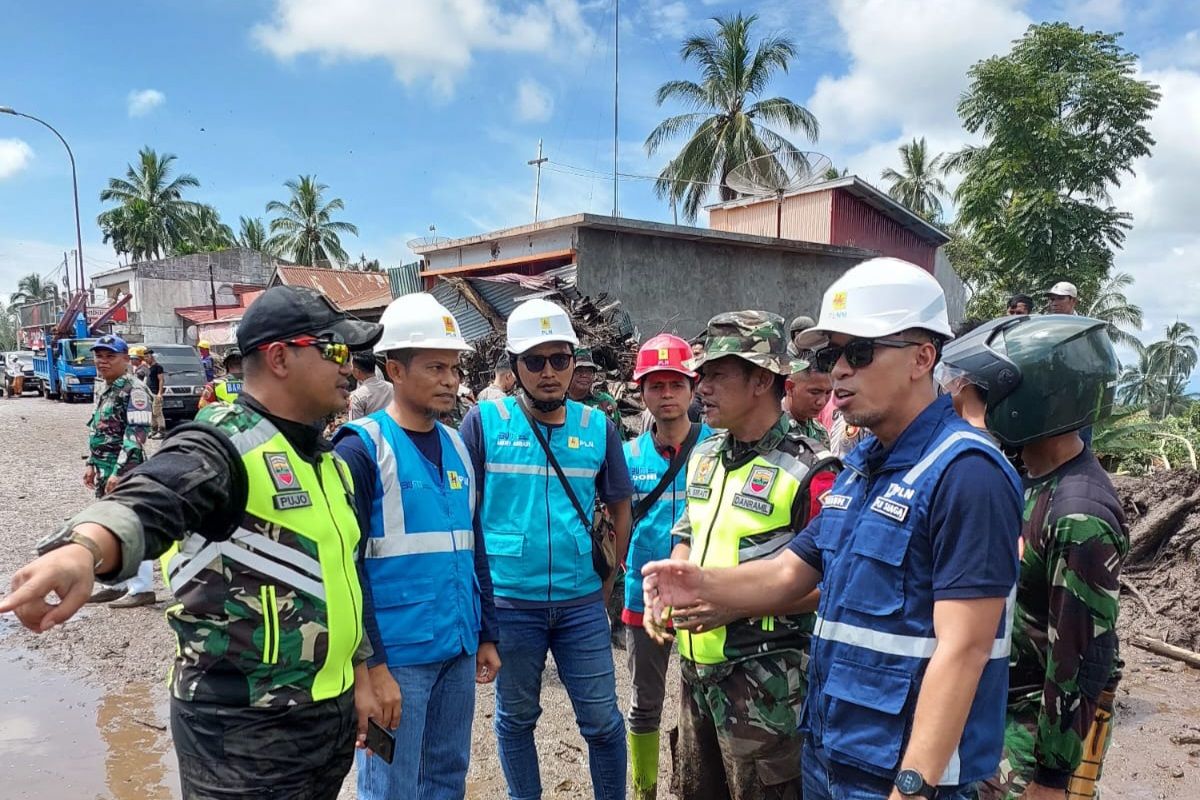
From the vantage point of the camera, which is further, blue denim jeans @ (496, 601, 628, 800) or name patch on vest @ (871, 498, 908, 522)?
blue denim jeans @ (496, 601, 628, 800)

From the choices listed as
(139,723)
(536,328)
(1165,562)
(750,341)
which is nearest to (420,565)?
(536,328)

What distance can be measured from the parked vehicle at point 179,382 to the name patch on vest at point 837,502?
59.7 feet

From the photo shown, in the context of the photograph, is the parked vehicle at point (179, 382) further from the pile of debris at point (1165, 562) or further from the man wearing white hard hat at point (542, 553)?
the pile of debris at point (1165, 562)

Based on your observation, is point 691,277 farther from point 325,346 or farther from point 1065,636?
point 1065,636

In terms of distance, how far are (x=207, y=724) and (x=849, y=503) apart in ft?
5.63

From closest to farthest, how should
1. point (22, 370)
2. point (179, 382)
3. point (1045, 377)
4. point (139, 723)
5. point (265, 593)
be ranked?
1. point (265, 593)
2. point (1045, 377)
3. point (139, 723)
4. point (179, 382)
5. point (22, 370)

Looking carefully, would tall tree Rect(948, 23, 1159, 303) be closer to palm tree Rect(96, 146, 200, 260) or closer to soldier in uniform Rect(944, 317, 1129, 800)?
soldier in uniform Rect(944, 317, 1129, 800)

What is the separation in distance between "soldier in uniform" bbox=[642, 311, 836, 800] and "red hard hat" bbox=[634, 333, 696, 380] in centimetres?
86

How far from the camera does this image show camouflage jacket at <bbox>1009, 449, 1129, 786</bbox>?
1.85 m

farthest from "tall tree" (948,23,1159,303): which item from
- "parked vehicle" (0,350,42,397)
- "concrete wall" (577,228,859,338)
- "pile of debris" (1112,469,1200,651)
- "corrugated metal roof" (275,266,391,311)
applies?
"parked vehicle" (0,350,42,397)

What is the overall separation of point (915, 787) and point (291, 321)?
1.91 metres

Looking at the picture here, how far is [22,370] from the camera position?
30203mm

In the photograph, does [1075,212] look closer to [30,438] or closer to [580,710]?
[580,710]

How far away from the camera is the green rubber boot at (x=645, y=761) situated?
3354 mm
